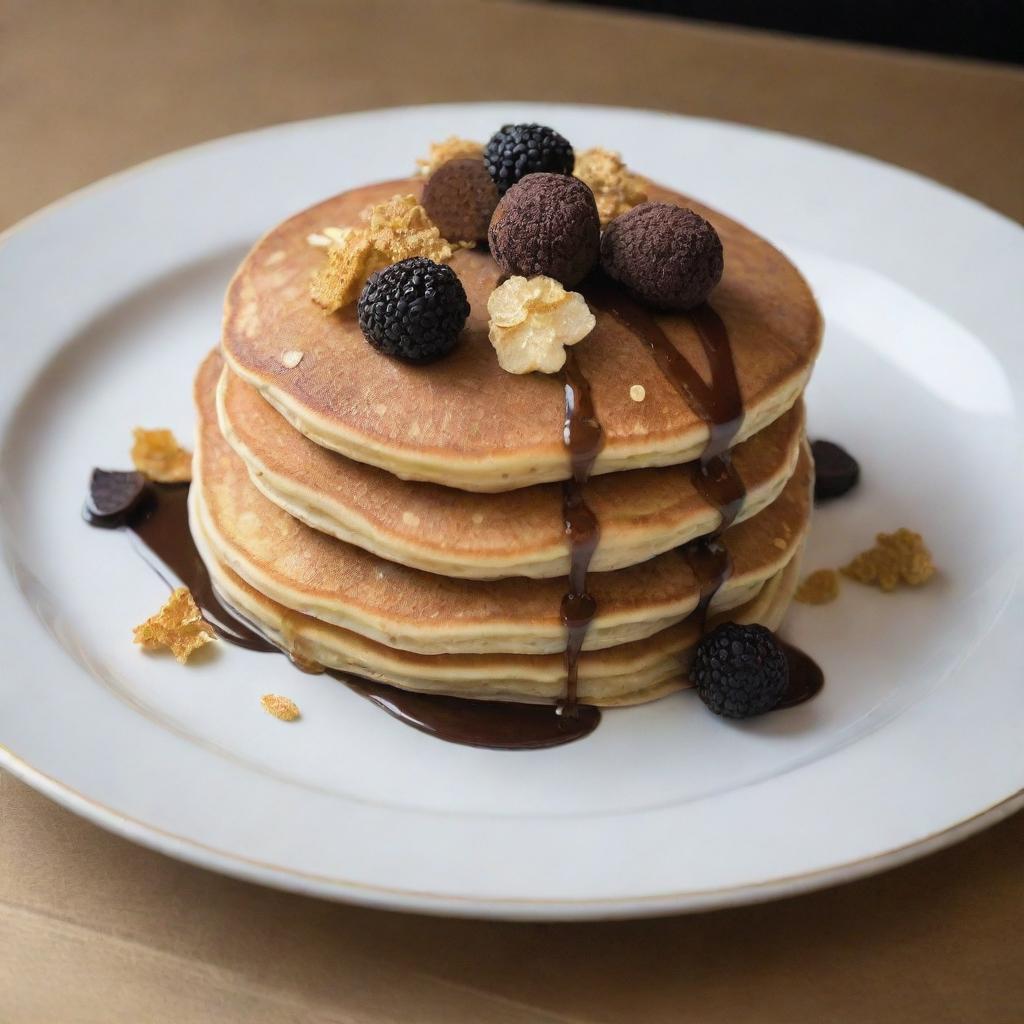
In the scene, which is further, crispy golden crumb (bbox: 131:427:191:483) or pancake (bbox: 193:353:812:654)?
crispy golden crumb (bbox: 131:427:191:483)

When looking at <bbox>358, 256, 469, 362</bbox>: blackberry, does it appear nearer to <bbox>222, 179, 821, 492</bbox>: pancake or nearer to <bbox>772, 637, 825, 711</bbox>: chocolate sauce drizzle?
<bbox>222, 179, 821, 492</bbox>: pancake

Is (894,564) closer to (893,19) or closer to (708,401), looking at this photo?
(708,401)

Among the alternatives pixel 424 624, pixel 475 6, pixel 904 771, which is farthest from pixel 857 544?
pixel 475 6

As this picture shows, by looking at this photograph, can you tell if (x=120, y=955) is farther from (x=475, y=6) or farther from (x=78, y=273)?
(x=475, y=6)

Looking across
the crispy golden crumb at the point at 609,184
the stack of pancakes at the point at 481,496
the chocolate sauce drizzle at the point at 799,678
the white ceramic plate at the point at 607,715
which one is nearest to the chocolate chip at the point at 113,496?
the white ceramic plate at the point at 607,715

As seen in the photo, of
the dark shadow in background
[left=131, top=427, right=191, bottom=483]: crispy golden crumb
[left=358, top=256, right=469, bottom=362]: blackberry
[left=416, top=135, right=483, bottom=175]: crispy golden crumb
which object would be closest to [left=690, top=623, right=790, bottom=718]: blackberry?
[left=358, top=256, right=469, bottom=362]: blackberry

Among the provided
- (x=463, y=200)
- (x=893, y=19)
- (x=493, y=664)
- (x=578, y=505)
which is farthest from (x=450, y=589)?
(x=893, y=19)
